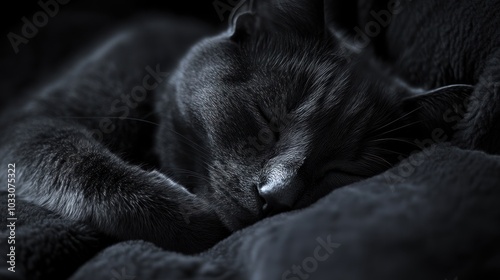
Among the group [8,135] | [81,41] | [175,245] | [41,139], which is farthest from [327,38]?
[81,41]

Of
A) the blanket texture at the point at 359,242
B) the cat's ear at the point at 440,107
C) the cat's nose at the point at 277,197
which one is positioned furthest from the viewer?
the cat's ear at the point at 440,107

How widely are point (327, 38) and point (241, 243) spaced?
0.55 m

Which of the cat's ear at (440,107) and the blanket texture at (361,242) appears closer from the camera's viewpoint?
the blanket texture at (361,242)

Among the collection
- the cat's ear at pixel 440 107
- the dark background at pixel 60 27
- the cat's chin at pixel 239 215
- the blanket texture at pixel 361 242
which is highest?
the dark background at pixel 60 27

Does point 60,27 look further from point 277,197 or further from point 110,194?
point 277,197

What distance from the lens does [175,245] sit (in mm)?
818

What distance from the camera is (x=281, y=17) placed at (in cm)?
103

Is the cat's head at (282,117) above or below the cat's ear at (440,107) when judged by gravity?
above

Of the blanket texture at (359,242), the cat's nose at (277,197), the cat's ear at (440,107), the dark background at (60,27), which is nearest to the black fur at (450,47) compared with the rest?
the cat's ear at (440,107)

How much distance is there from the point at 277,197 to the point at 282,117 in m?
0.18

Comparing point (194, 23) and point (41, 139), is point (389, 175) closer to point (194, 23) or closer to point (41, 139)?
point (41, 139)

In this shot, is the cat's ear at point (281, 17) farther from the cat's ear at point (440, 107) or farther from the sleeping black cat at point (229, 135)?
the cat's ear at point (440, 107)

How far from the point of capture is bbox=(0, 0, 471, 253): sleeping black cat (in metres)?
0.85

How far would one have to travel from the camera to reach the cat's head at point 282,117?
2.86 feet
